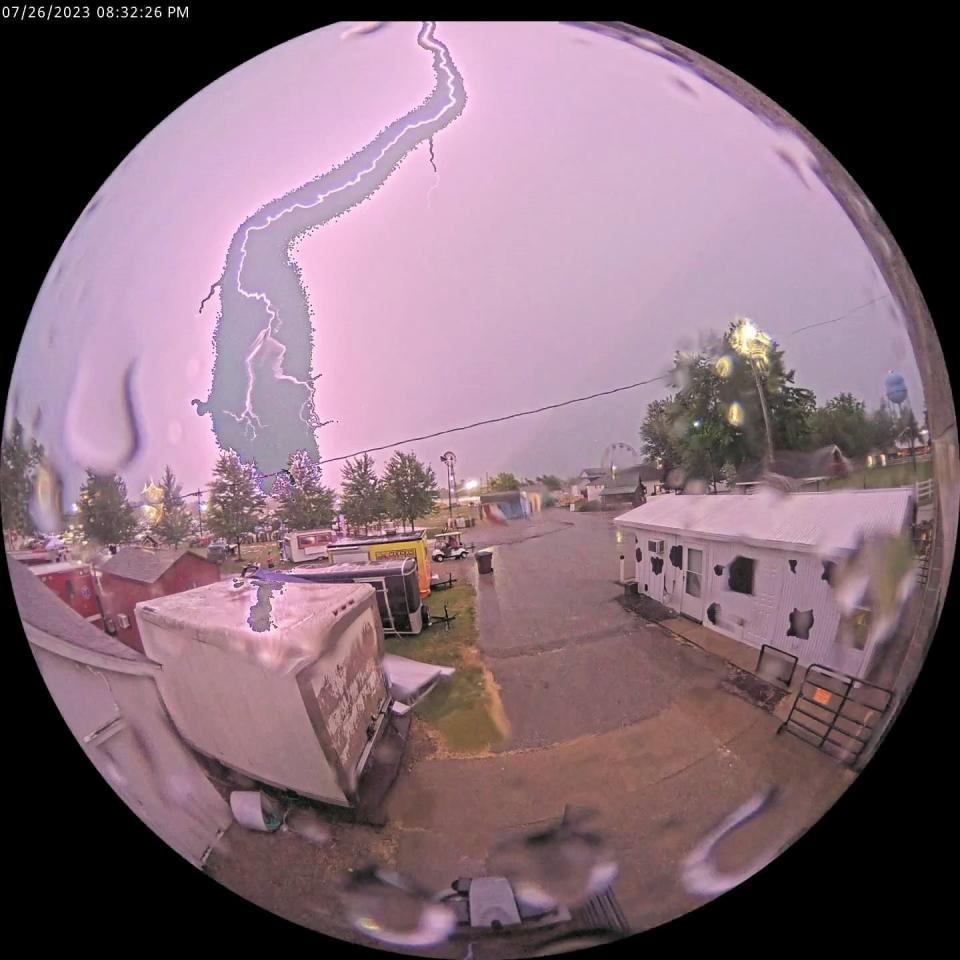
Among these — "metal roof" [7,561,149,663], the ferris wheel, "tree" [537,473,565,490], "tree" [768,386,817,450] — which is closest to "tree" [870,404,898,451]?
"tree" [768,386,817,450]

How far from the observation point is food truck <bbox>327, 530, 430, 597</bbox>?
1916 millimetres

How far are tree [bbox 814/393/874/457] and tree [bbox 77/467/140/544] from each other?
2.47m

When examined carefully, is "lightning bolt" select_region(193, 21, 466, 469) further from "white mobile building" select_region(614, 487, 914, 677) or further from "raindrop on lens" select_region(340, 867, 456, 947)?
"raindrop on lens" select_region(340, 867, 456, 947)

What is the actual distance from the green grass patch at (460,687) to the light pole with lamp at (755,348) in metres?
1.16

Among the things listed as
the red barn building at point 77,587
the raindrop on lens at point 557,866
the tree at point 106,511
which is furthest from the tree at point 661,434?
the red barn building at point 77,587

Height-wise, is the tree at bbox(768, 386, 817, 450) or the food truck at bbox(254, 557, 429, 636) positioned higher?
the tree at bbox(768, 386, 817, 450)

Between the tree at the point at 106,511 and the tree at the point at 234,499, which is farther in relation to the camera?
the tree at the point at 106,511

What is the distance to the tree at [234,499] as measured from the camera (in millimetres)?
1912

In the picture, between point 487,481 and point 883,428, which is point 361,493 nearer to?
point 487,481

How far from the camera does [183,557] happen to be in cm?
198

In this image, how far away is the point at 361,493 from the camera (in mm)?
1878

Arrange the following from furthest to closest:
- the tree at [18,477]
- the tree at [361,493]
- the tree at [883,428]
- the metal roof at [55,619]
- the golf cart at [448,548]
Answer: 1. the tree at [18,477]
2. the metal roof at [55,619]
3. the tree at [883,428]
4. the golf cart at [448,548]
5. the tree at [361,493]

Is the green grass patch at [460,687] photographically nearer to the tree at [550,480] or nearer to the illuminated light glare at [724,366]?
the tree at [550,480]

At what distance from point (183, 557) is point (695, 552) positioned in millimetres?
1796
